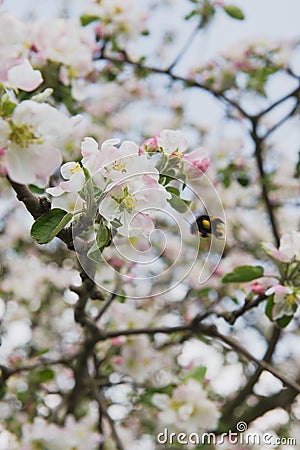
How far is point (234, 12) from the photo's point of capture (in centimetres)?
239

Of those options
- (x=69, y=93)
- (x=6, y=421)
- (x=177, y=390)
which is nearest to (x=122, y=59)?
(x=69, y=93)

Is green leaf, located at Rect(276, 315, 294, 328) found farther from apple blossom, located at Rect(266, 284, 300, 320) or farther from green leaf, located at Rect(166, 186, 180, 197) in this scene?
green leaf, located at Rect(166, 186, 180, 197)

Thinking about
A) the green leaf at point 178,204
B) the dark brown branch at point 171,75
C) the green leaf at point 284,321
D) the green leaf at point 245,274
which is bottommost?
the dark brown branch at point 171,75

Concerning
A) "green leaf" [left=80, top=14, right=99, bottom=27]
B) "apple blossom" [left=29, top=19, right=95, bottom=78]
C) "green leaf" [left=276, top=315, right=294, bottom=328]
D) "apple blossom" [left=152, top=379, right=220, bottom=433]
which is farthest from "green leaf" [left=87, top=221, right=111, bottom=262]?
"green leaf" [left=80, top=14, right=99, bottom=27]

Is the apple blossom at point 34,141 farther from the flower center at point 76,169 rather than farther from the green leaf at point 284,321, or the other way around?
the green leaf at point 284,321

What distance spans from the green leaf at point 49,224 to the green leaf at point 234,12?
1739 mm

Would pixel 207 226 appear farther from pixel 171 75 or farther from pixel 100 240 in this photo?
pixel 171 75

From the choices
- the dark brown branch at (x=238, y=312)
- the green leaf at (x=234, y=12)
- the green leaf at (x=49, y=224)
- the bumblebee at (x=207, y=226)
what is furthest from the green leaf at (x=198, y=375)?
the green leaf at (x=234, y=12)

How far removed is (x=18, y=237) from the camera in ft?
12.8

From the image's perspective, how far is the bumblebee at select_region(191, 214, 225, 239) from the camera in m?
0.97

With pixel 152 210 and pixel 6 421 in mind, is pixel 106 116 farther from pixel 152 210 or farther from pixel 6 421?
pixel 152 210

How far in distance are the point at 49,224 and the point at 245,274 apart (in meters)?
0.53

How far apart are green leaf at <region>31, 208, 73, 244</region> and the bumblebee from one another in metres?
0.21

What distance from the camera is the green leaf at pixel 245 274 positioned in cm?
128
